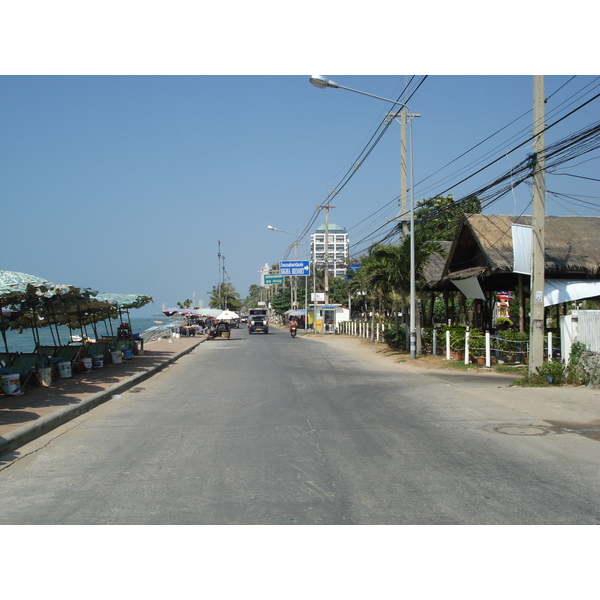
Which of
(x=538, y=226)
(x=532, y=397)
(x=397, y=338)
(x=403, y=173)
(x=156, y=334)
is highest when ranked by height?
(x=403, y=173)

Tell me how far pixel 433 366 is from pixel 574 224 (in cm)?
852

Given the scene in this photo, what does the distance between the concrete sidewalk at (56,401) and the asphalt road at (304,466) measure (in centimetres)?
28

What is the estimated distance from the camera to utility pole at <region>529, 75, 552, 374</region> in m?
14.3

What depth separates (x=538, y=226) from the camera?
48.2 ft

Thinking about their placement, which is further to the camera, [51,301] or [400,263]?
[400,263]

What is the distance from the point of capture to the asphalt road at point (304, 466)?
5242 mm

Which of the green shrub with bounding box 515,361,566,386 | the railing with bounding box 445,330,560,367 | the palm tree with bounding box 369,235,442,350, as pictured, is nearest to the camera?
Result: the green shrub with bounding box 515,361,566,386

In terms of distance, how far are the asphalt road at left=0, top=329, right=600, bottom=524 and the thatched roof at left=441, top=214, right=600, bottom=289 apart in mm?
8895

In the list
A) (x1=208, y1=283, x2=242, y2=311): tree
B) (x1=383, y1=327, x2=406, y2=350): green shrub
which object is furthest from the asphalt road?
(x1=208, y1=283, x2=242, y2=311): tree

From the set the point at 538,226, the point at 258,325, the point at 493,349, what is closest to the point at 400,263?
the point at 493,349

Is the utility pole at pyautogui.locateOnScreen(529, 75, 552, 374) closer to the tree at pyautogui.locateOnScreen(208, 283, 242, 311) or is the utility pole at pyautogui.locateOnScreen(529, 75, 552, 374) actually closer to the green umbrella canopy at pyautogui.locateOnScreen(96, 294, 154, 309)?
the green umbrella canopy at pyautogui.locateOnScreen(96, 294, 154, 309)

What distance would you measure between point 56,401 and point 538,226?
12.1 m

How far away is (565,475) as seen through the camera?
254 inches

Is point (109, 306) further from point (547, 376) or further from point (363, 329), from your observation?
point (363, 329)
